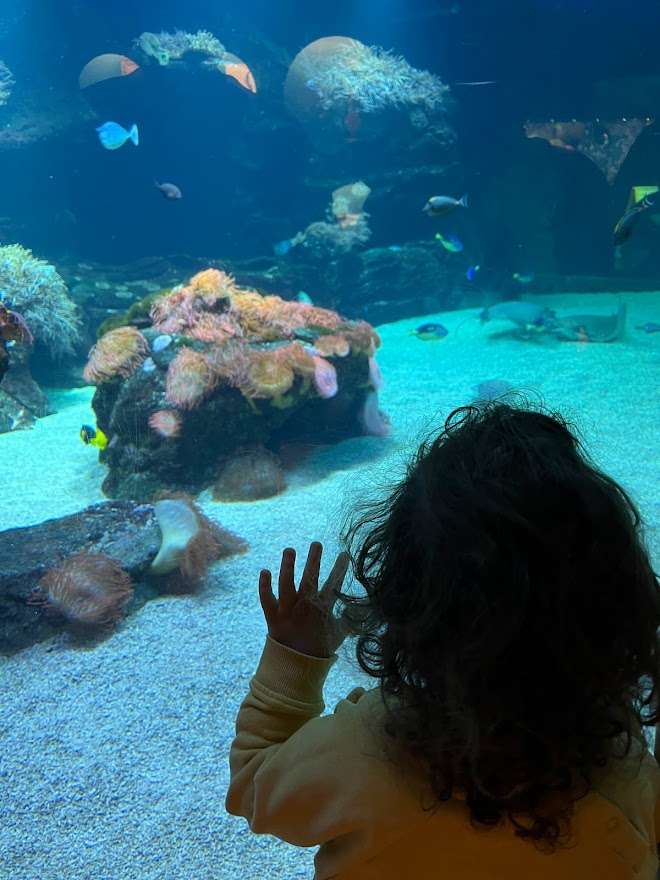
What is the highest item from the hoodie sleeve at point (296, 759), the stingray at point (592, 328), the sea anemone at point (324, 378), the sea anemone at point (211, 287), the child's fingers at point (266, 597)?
the child's fingers at point (266, 597)

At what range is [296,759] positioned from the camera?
0.95 meters

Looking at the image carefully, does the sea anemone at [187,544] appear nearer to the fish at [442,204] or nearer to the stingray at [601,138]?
the fish at [442,204]

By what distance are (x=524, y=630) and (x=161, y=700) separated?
7.77 ft

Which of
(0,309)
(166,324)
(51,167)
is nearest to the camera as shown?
(0,309)

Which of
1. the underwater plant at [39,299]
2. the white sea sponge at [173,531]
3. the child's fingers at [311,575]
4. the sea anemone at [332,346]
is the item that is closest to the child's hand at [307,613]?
the child's fingers at [311,575]

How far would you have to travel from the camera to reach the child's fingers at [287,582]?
1.12m

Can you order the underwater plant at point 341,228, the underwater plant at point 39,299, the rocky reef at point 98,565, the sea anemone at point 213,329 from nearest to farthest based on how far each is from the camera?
the rocky reef at point 98,565, the sea anemone at point 213,329, the underwater plant at point 39,299, the underwater plant at point 341,228

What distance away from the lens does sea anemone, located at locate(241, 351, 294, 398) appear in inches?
205

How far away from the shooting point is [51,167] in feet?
43.4

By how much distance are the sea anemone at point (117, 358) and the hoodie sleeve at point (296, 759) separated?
15.8ft

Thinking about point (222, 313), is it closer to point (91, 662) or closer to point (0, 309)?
point (0, 309)

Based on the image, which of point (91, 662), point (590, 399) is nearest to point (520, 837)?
point (91, 662)

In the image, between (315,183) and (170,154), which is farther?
(170,154)

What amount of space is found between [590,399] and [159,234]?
1146 centimetres
